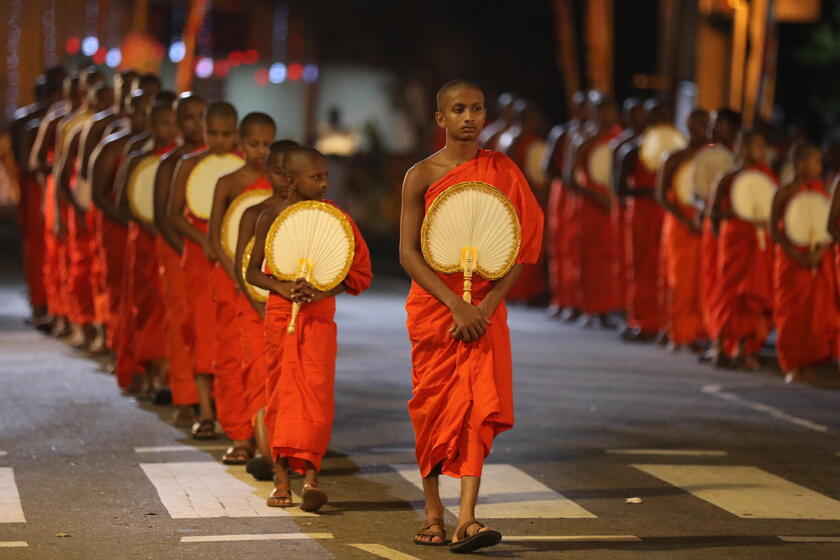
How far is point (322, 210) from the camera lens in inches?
344

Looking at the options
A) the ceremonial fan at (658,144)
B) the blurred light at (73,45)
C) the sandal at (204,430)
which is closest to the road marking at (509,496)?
the sandal at (204,430)

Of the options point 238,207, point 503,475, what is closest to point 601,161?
point 238,207

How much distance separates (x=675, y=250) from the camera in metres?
16.5

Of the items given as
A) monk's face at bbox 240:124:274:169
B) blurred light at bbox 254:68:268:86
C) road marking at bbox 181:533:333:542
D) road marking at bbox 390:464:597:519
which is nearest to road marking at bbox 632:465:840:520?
road marking at bbox 390:464:597:519

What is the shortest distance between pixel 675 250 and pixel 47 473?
8.37 m

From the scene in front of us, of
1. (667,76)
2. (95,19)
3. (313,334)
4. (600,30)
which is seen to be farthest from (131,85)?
(95,19)

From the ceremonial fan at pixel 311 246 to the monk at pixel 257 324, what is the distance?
222 mm

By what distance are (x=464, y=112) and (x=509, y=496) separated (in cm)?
218

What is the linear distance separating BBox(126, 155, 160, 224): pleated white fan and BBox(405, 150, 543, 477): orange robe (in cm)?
455

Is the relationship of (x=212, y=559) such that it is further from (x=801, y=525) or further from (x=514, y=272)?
(x=801, y=525)

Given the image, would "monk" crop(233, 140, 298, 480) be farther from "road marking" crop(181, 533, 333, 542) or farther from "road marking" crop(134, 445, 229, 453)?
"road marking" crop(181, 533, 333, 542)

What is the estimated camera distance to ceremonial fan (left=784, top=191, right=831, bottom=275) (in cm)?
1430

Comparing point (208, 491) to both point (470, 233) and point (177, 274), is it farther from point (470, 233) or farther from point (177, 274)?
point (177, 274)

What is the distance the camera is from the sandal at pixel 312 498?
27.8ft
